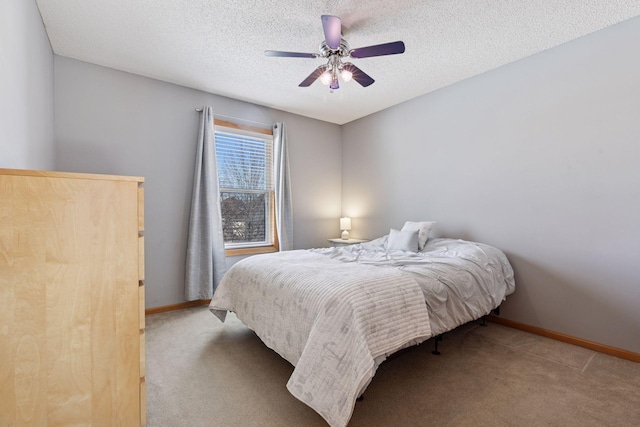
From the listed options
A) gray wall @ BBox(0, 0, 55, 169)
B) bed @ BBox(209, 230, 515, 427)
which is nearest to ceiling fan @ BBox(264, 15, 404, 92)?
gray wall @ BBox(0, 0, 55, 169)

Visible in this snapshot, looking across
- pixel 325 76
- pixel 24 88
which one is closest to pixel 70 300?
pixel 24 88

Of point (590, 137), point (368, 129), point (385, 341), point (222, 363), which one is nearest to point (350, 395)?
point (385, 341)

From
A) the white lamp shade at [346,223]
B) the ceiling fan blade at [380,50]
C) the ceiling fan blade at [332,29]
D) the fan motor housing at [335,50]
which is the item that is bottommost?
the white lamp shade at [346,223]

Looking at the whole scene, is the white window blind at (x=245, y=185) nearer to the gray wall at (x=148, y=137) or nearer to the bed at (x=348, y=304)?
the gray wall at (x=148, y=137)

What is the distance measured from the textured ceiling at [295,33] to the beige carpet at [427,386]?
262cm

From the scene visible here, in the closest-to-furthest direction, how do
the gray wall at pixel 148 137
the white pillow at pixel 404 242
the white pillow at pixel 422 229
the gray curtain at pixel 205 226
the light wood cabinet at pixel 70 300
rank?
the light wood cabinet at pixel 70 300 < the gray wall at pixel 148 137 < the white pillow at pixel 404 242 < the white pillow at pixel 422 229 < the gray curtain at pixel 205 226

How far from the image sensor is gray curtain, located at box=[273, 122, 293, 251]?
416cm

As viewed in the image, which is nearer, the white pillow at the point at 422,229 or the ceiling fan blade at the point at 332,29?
the ceiling fan blade at the point at 332,29

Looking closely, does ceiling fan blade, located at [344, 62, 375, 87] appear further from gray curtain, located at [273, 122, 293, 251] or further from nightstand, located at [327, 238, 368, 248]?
nightstand, located at [327, 238, 368, 248]

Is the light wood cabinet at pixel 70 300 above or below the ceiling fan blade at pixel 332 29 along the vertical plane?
below

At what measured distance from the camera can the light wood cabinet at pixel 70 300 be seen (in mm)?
1117

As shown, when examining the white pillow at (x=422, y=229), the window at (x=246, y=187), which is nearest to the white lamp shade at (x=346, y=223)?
the window at (x=246, y=187)

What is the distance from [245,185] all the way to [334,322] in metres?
2.90

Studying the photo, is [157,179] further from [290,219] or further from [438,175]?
[438,175]
